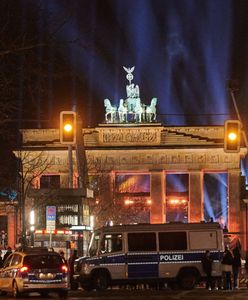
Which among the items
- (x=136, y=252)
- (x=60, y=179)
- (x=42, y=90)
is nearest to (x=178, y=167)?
(x=60, y=179)

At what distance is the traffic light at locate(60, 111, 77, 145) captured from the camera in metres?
31.7

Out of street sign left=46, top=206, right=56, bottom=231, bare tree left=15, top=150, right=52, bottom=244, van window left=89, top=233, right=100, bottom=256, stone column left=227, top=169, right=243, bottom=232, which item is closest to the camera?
van window left=89, top=233, right=100, bottom=256

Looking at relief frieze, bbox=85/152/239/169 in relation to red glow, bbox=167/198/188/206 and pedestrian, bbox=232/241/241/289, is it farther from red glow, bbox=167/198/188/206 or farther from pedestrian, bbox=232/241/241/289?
pedestrian, bbox=232/241/241/289

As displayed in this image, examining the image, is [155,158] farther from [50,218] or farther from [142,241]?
[142,241]

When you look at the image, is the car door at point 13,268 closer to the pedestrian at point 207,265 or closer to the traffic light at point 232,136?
the pedestrian at point 207,265

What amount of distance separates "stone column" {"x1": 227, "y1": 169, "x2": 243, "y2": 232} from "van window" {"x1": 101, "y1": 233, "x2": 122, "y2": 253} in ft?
206

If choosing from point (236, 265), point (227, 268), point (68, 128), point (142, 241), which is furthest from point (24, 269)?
point (236, 265)

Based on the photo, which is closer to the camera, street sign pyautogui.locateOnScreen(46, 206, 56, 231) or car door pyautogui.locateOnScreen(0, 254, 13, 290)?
car door pyautogui.locateOnScreen(0, 254, 13, 290)

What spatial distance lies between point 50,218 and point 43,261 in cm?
1344

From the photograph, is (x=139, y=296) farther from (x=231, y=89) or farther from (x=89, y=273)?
(x=231, y=89)

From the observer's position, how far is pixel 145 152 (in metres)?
104

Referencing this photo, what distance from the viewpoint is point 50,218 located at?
4694cm

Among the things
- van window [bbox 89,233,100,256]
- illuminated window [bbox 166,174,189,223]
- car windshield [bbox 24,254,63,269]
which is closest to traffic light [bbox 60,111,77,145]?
car windshield [bbox 24,254,63,269]

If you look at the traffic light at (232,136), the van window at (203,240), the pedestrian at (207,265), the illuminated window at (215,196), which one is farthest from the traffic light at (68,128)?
the illuminated window at (215,196)
